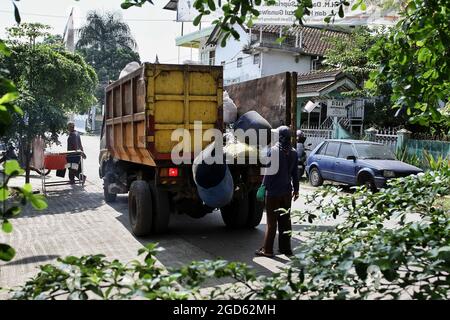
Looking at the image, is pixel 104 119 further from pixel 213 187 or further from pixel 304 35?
pixel 304 35

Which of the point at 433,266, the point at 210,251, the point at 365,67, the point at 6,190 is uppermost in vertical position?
the point at 365,67

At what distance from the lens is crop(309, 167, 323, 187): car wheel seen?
13.8 meters

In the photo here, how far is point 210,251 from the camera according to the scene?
6281 millimetres

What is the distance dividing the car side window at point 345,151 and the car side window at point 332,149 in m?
0.19

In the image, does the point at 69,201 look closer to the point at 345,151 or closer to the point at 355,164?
the point at 355,164

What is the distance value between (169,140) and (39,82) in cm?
607

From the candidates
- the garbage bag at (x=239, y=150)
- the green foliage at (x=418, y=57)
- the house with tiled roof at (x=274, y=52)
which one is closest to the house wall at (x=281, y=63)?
the house with tiled roof at (x=274, y=52)

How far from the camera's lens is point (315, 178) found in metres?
14.0

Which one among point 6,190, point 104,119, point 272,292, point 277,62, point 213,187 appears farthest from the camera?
point 277,62

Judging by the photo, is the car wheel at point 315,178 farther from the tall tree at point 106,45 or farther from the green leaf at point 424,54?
the tall tree at point 106,45

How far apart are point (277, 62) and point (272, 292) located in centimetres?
2761

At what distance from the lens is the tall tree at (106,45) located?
50750mm

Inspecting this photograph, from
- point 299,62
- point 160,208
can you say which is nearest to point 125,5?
point 160,208
